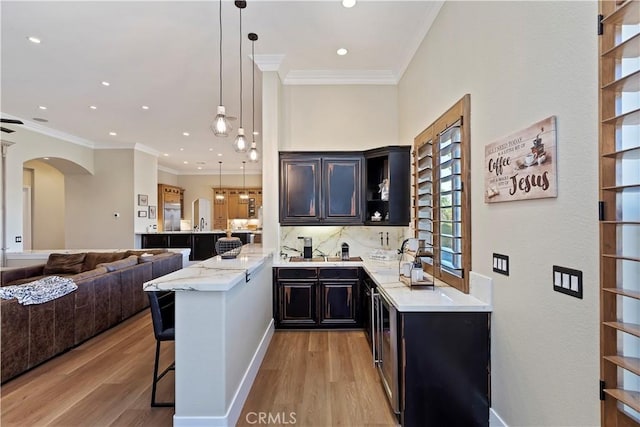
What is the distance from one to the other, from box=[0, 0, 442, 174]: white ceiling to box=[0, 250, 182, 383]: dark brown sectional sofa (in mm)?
2769

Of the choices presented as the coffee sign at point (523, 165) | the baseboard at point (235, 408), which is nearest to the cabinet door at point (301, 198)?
the baseboard at point (235, 408)

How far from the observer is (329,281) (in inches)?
152

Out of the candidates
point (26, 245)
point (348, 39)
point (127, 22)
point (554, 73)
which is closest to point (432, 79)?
point (348, 39)

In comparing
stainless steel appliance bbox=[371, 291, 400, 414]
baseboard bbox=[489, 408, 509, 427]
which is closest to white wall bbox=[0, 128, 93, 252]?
stainless steel appliance bbox=[371, 291, 400, 414]

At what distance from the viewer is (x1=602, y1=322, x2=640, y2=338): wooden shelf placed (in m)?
1.03

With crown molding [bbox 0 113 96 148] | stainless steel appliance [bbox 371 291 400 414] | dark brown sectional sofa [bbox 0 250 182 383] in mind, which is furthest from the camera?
crown molding [bbox 0 113 96 148]

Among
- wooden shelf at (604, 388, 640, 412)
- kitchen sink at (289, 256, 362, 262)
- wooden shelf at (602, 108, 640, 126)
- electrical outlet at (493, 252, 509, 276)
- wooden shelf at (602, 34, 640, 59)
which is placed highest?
wooden shelf at (602, 34, 640, 59)

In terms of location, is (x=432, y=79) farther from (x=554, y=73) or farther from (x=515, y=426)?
(x=515, y=426)

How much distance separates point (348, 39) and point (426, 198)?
2.03 meters

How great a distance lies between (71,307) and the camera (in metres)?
3.44

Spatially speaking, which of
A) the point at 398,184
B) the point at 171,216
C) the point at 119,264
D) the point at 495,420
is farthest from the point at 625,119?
the point at 171,216

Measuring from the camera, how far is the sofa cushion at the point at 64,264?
563cm

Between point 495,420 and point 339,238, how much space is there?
2.84 m

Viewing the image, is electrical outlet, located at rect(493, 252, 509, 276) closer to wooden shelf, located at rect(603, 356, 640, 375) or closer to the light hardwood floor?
wooden shelf, located at rect(603, 356, 640, 375)
